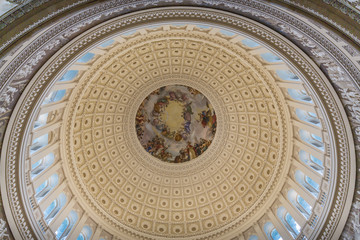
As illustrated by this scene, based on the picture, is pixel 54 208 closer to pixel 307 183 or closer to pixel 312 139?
pixel 307 183

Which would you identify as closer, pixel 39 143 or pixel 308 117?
pixel 39 143

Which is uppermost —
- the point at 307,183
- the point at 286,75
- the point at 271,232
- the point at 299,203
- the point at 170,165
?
the point at 286,75

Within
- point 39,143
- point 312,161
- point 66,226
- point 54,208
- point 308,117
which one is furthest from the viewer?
point 66,226

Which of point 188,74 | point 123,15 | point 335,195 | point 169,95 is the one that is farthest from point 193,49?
point 335,195

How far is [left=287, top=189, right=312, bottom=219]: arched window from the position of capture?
1497 centimetres

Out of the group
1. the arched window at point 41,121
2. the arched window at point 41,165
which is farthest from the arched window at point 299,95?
the arched window at point 41,165

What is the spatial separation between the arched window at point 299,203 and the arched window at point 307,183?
932 millimetres

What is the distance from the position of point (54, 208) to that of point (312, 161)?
53.1 feet

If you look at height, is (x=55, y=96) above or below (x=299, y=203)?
above

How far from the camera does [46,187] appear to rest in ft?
50.8

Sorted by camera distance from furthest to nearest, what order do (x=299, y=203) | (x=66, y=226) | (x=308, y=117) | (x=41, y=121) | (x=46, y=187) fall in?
(x=66, y=226), (x=299, y=203), (x=46, y=187), (x=308, y=117), (x=41, y=121)

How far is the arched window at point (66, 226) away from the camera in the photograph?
599 inches

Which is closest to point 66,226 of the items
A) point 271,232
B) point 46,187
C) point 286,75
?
point 46,187

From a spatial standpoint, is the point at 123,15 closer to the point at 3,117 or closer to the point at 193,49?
the point at 3,117
